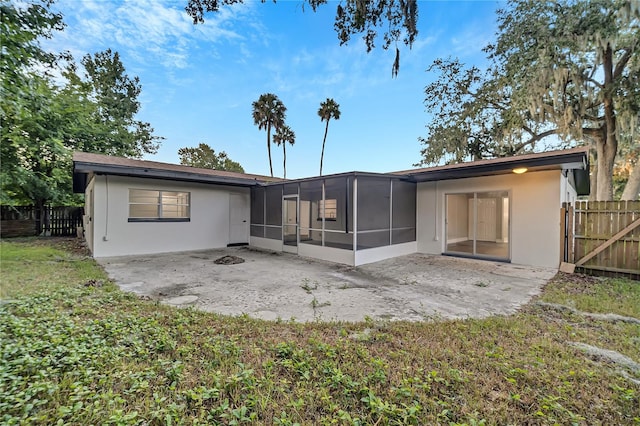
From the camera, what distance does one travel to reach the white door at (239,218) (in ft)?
34.8

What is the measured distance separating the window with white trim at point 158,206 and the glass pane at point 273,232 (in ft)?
8.82

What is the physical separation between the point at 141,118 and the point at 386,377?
69.6 ft

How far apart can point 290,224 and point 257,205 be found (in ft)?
6.66

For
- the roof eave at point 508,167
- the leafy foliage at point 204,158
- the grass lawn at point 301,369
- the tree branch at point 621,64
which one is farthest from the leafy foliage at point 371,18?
the leafy foliage at point 204,158

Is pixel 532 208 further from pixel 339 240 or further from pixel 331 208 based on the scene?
pixel 331 208

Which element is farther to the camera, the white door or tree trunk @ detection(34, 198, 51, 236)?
tree trunk @ detection(34, 198, 51, 236)

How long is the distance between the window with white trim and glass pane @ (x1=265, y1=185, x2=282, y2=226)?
2686 mm

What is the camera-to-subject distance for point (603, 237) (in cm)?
592

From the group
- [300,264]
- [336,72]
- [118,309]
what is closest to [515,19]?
[336,72]

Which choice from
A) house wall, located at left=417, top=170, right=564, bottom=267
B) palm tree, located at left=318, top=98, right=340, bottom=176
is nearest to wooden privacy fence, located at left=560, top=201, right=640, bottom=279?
house wall, located at left=417, top=170, right=564, bottom=267

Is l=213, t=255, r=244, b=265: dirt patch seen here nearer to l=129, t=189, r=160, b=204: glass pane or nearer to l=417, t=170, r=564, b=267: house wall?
l=129, t=189, r=160, b=204: glass pane

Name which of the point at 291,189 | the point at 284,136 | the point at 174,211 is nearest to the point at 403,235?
the point at 291,189

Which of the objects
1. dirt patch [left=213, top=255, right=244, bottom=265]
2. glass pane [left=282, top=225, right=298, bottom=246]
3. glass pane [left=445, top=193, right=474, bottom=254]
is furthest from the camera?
glass pane [left=445, top=193, right=474, bottom=254]

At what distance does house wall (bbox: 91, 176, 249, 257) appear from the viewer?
7914mm
